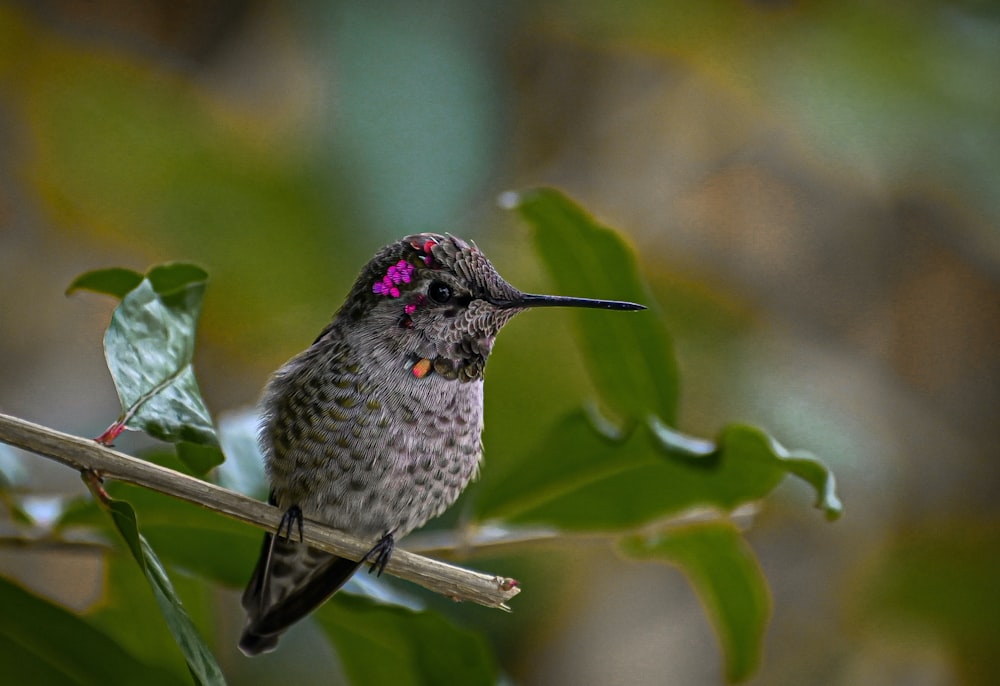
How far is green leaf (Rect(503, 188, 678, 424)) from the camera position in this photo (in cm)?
146

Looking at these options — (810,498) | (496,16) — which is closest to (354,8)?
(496,16)

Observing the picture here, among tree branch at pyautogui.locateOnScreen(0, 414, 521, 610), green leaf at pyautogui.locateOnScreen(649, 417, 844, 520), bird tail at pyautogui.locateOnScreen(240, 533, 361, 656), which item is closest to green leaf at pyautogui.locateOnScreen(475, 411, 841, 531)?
green leaf at pyautogui.locateOnScreen(649, 417, 844, 520)

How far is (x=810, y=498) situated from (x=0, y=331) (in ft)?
8.41

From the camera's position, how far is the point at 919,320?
3938 millimetres

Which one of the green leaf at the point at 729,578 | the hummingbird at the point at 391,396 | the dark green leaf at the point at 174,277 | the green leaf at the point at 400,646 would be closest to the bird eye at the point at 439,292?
the hummingbird at the point at 391,396

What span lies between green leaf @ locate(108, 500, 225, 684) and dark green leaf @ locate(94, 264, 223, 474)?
10 cm

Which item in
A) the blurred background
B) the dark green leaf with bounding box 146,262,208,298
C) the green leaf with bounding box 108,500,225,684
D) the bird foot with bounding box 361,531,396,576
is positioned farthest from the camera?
the blurred background

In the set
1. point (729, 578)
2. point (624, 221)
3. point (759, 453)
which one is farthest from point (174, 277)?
point (624, 221)

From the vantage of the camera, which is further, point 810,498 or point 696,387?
point 696,387

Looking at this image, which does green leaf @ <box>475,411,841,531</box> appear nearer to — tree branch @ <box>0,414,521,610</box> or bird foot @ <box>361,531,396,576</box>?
bird foot @ <box>361,531,396,576</box>

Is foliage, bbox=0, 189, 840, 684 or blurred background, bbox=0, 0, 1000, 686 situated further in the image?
blurred background, bbox=0, 0, 1000, 686

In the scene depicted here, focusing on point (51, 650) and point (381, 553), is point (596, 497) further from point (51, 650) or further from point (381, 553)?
point (51, 650)

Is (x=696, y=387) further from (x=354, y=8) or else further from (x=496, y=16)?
(x=354, y=8)

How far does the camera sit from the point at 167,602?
3.39 ft
